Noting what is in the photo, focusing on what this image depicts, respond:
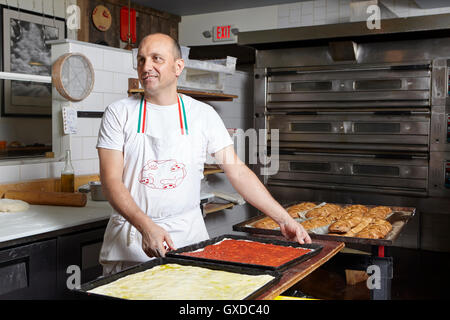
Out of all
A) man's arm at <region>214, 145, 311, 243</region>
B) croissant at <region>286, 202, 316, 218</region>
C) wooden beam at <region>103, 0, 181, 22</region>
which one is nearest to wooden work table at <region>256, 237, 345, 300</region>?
man's arm at <region>214, 145, 311, 243</region>

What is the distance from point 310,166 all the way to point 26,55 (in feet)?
11.1

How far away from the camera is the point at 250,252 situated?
184 centimetres

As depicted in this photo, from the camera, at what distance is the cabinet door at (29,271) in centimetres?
215

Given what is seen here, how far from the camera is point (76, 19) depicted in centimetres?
559

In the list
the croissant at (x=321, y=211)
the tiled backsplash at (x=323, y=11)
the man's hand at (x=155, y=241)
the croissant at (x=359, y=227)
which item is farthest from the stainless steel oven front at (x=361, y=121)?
the man's hand at (x=155, y=241)

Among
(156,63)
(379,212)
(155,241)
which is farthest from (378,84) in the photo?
(155,241)

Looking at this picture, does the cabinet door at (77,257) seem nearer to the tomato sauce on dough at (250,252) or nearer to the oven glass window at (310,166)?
the tomato sauce on dough at (250,252)

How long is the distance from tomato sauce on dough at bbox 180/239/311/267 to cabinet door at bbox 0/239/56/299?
85 centimetres

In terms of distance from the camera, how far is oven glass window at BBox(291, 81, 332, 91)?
441cm

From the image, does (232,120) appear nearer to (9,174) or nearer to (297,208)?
(297,208)

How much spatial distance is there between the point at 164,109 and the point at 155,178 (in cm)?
29

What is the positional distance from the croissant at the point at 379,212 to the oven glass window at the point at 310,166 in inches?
46.0

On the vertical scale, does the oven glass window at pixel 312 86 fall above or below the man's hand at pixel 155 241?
above

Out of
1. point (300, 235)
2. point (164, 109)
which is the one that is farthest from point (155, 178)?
point (300, 235)
